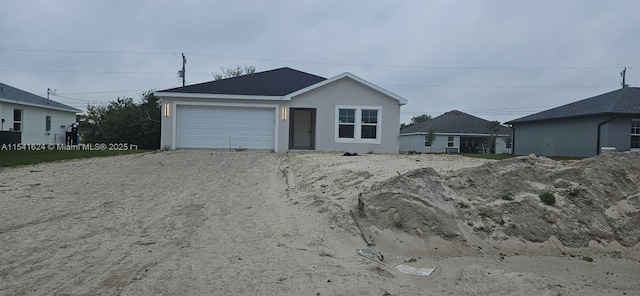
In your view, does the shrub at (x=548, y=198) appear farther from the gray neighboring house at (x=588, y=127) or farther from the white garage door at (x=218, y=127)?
the gray neighboring house at (x=588, y=127)

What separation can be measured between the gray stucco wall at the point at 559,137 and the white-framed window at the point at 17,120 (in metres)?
29.8

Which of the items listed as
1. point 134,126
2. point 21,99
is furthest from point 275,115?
point 21,99

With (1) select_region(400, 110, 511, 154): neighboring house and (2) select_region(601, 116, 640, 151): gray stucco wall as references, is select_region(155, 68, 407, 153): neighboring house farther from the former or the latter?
(1) select_region(400, 110, 511, 154): neighboring house

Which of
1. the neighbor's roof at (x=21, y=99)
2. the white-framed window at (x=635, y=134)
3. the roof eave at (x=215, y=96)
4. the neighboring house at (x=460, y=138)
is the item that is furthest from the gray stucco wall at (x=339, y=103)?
the neighboring house at (x=460, y=138)

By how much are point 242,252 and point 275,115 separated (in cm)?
1390

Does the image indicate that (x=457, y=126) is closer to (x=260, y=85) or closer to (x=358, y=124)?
(x=358, y=124)

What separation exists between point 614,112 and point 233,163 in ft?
61.1

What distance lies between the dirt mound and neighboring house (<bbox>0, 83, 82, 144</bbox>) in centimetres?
2158

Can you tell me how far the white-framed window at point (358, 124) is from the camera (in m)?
19.5

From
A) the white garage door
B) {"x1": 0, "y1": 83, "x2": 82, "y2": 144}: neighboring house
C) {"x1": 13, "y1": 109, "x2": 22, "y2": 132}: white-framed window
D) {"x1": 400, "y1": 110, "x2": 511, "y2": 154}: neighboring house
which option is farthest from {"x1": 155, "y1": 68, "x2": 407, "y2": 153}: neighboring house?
{"x1": 400, "y1": 110, "x2": 511, "y2": 154}: neighboring house

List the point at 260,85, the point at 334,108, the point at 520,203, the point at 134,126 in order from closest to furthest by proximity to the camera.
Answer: the point at 520,203 < the point at 334,108 < the point at 260,85 < the point at 134,126

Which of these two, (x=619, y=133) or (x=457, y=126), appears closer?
(x=619, y=133)

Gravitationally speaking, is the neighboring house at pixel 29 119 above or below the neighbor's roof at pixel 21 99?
below

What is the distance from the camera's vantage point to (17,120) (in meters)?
25.2
